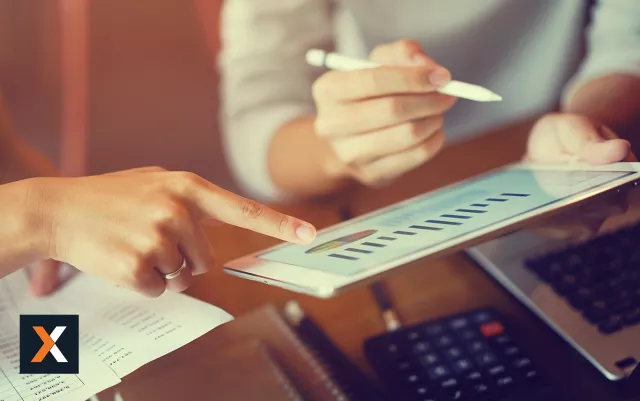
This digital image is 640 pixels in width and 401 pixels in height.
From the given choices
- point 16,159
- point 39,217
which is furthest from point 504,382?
point 16,159

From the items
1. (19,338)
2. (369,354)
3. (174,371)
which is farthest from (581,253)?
(19,338)

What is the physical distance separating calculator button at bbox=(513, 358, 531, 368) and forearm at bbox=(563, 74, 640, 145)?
30 cm

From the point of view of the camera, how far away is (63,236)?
390mm

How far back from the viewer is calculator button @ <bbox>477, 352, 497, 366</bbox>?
425 millimetres

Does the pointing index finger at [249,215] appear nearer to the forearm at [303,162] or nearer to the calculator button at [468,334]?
the calculator button at [468,334]

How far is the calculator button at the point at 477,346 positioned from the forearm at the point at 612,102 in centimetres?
30

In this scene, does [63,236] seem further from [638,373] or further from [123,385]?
[638,373]

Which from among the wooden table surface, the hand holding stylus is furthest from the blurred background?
the hand holding stylus

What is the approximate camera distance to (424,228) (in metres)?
0.38

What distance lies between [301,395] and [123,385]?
0.12m

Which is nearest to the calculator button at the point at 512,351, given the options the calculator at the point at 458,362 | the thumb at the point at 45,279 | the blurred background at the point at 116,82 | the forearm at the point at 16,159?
the calculator at the point at 458,362

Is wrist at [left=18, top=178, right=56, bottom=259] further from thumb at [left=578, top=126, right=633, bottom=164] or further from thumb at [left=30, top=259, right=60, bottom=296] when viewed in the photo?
thumb at [left=578, top=126, right=633, bottom=164]

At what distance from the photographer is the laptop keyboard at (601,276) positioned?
0.44 meters

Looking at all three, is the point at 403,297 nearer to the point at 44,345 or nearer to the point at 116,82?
the point at 44,345
